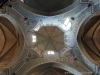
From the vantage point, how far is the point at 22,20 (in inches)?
700

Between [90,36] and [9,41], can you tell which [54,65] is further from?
[9,41]

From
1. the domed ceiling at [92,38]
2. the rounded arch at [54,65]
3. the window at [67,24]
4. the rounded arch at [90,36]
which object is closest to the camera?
the rounded arch at [54,65]

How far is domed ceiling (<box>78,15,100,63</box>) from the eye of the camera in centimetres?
2009

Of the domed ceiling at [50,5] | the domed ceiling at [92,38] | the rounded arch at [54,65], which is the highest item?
the domed ceiling at [50,5]

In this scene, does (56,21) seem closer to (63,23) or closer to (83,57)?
(63,23)

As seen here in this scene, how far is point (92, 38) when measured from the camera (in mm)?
21297

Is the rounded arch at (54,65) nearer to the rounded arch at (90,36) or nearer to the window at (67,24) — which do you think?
the rounded arch at (90,36)

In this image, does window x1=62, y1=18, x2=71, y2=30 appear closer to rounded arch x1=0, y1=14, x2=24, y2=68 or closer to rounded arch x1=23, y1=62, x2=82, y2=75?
rounded arch x1=23, y1=62, x2=82, y2=75

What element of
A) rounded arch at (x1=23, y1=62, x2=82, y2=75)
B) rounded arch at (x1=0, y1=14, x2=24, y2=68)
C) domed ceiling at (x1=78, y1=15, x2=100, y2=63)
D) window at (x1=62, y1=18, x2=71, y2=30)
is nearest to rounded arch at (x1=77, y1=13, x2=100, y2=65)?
domed ceiling at (x1=78, y1=15, x2=100, y2=63)

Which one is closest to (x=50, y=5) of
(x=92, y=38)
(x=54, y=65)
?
(x=92, y=38)

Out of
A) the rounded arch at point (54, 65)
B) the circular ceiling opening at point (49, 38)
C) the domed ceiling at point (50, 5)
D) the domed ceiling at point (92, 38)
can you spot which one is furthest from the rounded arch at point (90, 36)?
the domed ceiling at point (50, 5)

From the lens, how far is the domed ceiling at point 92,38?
65.9ft

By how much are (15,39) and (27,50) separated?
2.61 meters

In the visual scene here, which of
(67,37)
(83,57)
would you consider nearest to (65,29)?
(67,37)
